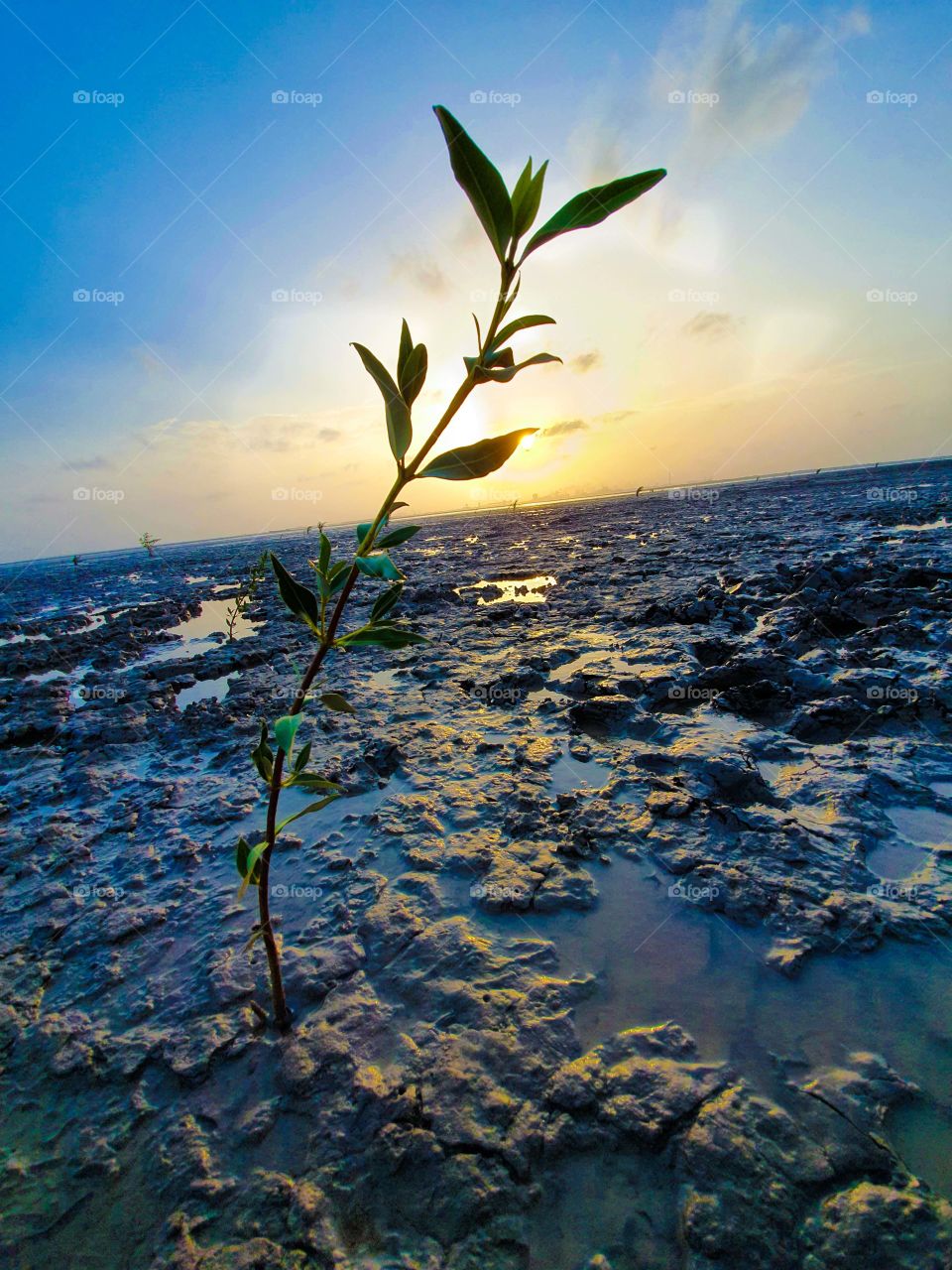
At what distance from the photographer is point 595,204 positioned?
932 mm

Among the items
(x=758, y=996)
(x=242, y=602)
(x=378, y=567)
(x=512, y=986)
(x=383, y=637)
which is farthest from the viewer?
(x=242, y=602)

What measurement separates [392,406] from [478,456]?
217 millimetres

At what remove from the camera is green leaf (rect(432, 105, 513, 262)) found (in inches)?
34.9

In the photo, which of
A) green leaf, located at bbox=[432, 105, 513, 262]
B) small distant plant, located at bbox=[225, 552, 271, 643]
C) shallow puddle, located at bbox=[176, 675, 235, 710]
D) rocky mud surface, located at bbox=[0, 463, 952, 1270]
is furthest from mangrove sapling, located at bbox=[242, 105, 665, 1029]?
small distant plant, located at bbox=[225, 552, 271, 643]

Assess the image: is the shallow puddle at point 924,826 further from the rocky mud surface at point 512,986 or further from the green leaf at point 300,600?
the green leaf at point 300,600

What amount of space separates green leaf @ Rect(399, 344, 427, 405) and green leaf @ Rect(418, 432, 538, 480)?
0.56 ft

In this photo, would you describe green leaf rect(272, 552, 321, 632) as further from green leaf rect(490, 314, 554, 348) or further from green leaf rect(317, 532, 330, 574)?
green leaf rect(490, 314, 554, 348)

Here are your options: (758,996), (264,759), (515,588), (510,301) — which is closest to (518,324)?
(510,301)

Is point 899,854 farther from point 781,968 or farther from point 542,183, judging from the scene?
point 542,183

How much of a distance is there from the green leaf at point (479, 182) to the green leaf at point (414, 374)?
0.24m

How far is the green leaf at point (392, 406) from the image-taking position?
101cm

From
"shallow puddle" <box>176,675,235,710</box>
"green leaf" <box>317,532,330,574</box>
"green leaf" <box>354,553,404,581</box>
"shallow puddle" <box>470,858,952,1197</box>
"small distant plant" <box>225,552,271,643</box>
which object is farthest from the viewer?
"small distant plant" <box>225,552,271,643</box>

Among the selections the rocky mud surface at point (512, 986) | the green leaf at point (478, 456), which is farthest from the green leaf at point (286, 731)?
the rocky mud surface at point (512, 986)

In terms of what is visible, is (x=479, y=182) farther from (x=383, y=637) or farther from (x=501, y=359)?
(x=383, y=637)
